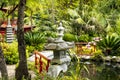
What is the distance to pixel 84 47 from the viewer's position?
74.9 ft

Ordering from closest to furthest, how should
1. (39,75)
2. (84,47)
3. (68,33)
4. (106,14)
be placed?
1. (39,75)
2. (84,47)
3. (68,33)
4. (106,14)

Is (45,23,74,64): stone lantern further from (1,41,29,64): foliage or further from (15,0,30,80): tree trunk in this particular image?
(1,41,29,64): foliage

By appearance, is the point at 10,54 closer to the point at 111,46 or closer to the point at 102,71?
the point at 102,71

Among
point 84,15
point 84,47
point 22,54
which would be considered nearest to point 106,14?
point 84,15

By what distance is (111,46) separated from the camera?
22.3 metres

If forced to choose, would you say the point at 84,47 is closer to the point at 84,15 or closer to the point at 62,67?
the point at 84,15

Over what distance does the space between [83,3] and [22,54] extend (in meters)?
23.8

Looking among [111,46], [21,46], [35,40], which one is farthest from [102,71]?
[21,46]

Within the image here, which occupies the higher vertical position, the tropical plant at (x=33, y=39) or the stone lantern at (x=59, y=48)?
the stone lantern at (x=59, y=48)

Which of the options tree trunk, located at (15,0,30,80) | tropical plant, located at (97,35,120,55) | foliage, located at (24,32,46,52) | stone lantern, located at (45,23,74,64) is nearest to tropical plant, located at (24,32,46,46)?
foliage, located at (24,32,46,52)

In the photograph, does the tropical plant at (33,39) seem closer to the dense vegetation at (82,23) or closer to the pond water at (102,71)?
the dense vegetation at (82,23)

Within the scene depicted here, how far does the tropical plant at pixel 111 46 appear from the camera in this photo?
2220cm

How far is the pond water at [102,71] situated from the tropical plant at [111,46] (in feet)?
4.88

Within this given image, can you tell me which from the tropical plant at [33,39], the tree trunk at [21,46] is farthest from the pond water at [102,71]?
the tree trunk at [21,46]
